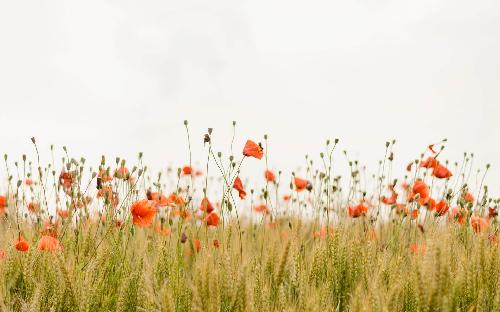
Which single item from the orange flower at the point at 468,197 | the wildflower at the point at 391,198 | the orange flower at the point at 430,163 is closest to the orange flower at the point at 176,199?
the wildflower at the point at 391,198

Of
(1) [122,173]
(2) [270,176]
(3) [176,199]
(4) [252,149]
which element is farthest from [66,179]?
(2) [270,176]

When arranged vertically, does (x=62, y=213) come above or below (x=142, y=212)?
below

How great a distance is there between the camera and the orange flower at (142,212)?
9.70 ft

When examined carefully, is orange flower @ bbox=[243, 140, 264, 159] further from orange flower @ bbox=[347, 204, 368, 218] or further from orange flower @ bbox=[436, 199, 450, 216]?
orange flower @ bbox=[436, 199, 450, 216]

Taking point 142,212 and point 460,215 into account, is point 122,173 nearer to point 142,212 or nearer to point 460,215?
point 142,212

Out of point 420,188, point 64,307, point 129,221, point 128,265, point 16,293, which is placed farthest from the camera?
point 420,188

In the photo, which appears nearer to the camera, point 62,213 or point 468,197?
point 62,213

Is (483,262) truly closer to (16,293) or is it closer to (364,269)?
(364,269)

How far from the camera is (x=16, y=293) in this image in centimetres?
269

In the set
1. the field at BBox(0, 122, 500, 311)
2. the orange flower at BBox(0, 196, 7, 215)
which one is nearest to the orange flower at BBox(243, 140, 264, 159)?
the field at BBox(0, 122, 500, 311)

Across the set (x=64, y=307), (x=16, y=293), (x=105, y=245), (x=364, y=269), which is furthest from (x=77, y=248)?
(x=364, y=269)

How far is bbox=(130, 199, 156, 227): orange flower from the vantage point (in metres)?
2.96

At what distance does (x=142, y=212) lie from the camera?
2.97 m

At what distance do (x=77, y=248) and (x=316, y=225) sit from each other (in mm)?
1899
